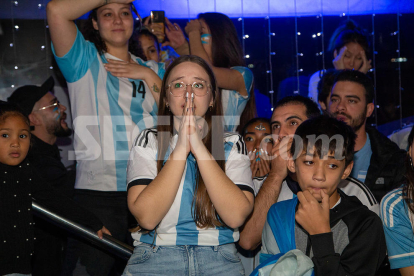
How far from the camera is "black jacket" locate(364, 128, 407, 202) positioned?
228 cm

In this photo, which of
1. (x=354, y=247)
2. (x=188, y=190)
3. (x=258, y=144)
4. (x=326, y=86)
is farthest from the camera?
(x=326, y=86)

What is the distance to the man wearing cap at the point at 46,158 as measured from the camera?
8.66 ft

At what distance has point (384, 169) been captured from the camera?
90.9 inches

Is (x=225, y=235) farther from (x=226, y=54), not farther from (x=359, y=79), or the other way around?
(x=359, y=79)

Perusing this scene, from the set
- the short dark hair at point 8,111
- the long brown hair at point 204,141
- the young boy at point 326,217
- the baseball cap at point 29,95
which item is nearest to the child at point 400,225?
the young boy at point 326,217

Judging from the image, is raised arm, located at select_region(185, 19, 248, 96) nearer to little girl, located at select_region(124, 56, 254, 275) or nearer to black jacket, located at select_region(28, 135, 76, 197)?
little girl, located at select_region(124, 56, 254, 275)

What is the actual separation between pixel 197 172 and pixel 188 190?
3.3 inches

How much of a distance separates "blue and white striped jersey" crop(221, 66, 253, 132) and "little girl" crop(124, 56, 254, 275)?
0.75 m

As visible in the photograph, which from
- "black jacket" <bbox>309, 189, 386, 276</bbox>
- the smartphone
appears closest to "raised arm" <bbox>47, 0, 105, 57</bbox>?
the smartphone

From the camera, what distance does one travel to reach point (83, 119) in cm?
217

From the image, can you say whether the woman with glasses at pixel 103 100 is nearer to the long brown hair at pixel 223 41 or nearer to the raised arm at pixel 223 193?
the long brown hair at pixel 223 41

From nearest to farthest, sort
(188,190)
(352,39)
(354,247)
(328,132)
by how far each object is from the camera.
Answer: (354,247), (188,190), (328,132), (352,39)

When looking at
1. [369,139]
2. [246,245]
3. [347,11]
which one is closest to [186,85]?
[246,245]

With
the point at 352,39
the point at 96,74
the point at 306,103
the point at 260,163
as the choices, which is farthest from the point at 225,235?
the point at 352,39
